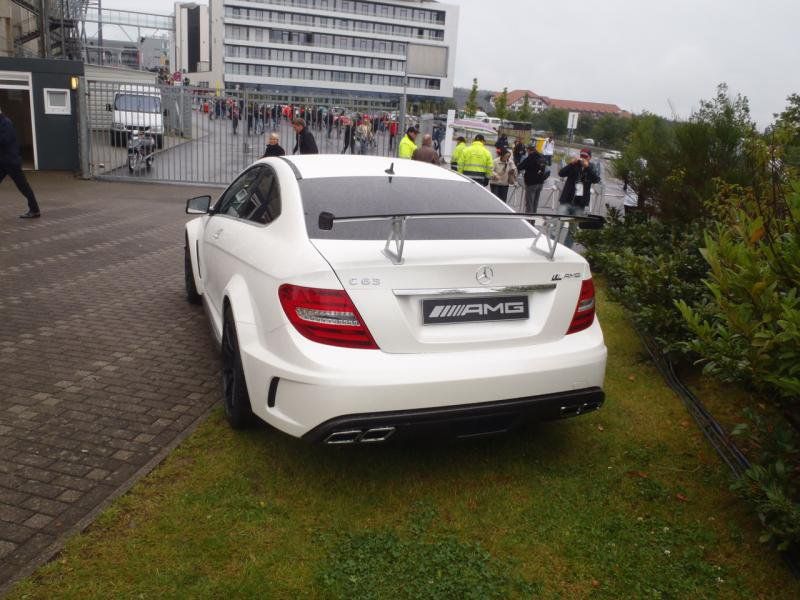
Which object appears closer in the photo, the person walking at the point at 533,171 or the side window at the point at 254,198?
the side window at the point at 254,198

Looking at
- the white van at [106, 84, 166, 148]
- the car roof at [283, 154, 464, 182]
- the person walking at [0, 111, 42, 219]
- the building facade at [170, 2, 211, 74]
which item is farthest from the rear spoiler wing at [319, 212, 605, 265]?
the building facade at [170, 2, 211, 74]

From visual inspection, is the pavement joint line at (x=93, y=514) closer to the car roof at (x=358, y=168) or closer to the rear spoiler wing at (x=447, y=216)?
the rear spoiler wing at (x=447, y=216)

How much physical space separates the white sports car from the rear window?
15 mm

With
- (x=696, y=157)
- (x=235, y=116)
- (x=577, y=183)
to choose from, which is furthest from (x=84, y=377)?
(x=235, y=116)

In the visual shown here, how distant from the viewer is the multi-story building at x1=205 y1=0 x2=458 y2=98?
102812 millimetres

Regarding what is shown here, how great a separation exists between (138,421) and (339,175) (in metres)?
1.91

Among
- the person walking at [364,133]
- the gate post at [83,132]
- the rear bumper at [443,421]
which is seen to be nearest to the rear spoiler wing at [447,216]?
the rear bumper at [443,421]

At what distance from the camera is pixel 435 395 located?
3.18 m

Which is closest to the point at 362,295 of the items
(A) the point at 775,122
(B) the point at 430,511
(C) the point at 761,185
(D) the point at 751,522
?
(B) the point at 430,511

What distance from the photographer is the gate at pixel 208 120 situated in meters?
18.3

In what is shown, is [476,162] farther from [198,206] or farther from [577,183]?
[198,206]

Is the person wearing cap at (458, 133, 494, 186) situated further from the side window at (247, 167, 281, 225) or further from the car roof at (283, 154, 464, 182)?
the side window at (247, 167, 281, 225)

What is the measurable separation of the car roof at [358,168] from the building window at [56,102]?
15.3 meters

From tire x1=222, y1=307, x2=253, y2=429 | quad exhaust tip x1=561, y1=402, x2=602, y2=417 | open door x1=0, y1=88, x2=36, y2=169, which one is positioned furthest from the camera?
open door x1=0, y1=88, x2=36, y2=169
